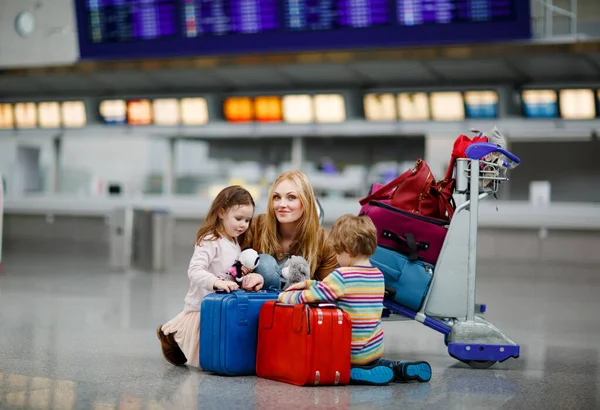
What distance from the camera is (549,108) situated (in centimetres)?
1017

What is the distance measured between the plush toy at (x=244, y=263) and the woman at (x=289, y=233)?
0.08 m

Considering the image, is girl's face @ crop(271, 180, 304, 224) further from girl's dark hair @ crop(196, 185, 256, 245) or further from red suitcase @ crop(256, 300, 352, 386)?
red suitcase @ crop(256, 300, 352, 386)

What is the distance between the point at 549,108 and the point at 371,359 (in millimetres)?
7302

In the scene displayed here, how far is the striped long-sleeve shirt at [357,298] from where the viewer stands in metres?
3.65

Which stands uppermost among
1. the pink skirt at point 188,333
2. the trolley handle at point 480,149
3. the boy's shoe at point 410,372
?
the trolley handle at point 480,149

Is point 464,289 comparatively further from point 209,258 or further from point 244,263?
point 209,258

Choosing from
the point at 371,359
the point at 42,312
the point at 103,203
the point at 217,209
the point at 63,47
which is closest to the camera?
the point at 371,359

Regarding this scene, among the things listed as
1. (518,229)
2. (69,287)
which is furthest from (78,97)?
(518,229)

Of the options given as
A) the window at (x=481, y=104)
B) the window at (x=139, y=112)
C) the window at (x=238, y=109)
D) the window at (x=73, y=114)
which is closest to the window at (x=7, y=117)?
the window at (x=73, y=114)

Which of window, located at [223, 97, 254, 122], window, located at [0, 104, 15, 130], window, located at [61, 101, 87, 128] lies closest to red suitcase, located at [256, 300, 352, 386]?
window, located at [223, 97, 254, 122]

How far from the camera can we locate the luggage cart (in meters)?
4.30

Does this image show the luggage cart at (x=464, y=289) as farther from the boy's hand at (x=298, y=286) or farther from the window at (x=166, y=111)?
the window at (x=166, y=111)

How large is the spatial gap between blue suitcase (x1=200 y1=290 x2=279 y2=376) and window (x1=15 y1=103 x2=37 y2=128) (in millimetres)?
10103

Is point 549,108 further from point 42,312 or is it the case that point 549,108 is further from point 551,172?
point 42,312
